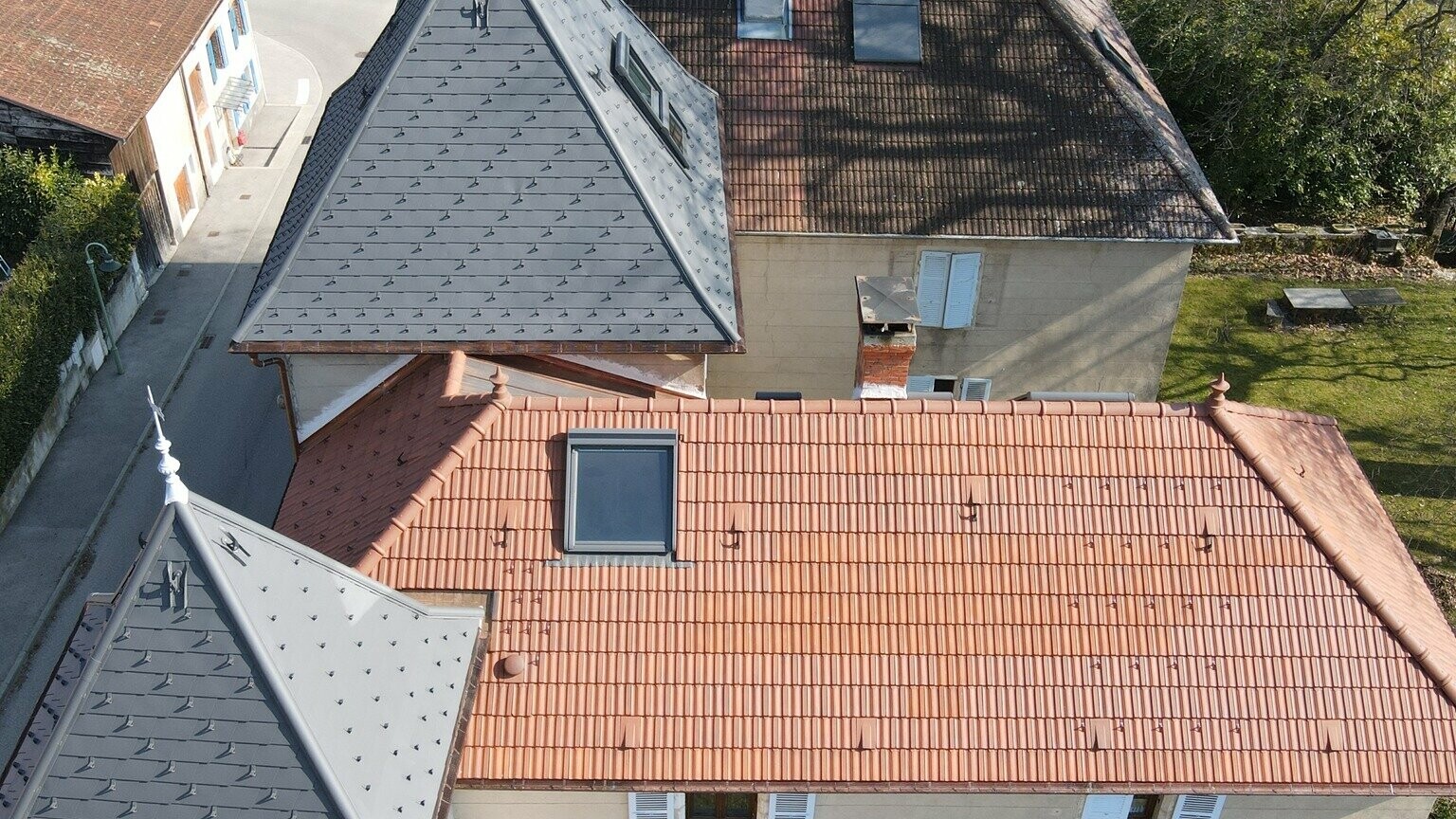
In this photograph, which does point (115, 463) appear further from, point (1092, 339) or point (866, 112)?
point (1092, 339)

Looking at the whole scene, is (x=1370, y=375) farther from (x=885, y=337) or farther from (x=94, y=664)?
(x=94, y=664)

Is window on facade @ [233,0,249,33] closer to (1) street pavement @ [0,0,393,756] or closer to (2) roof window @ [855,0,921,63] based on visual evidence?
(1) street pavement @ [0,0,393,756]

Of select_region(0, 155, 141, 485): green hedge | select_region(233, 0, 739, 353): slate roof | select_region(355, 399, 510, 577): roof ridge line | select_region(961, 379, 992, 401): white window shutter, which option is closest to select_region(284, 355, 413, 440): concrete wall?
select_region(233, 0, 739, 353): slate roof

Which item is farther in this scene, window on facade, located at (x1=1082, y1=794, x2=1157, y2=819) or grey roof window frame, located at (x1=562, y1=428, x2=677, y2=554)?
window on facade, located at (x1=1082, y1=794, x2=1157, y2=819)

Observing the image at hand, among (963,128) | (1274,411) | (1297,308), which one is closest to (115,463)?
(963,128)

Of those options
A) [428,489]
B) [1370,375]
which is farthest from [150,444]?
[1370,375]

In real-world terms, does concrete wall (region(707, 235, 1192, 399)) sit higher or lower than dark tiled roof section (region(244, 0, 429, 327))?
lower
